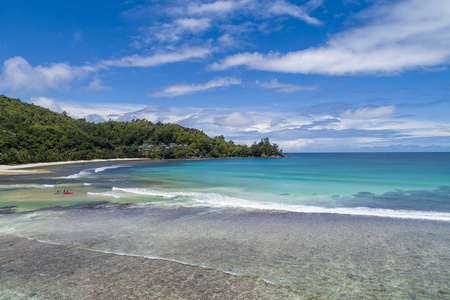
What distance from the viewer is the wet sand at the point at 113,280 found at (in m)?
4.93

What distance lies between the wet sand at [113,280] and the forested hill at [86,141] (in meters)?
67.6

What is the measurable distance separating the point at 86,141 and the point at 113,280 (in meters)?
109

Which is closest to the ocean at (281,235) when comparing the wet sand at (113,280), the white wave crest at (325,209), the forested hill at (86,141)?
the white wave crest at (325,209)

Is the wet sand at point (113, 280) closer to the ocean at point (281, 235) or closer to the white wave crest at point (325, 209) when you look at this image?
the ocean at point (281, 235)

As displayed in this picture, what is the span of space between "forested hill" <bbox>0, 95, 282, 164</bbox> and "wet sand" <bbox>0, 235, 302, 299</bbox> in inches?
2661

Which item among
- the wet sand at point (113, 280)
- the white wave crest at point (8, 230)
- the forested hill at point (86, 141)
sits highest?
the forested hill at point (86, 141)

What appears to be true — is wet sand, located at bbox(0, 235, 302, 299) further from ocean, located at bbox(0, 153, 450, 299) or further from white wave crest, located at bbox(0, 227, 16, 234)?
white wave crest, located at bbox(0, 227, 16, 234)

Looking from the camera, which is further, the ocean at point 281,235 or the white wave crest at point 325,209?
the white wave crest at point 325,209

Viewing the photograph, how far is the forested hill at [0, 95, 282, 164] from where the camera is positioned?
238 ft

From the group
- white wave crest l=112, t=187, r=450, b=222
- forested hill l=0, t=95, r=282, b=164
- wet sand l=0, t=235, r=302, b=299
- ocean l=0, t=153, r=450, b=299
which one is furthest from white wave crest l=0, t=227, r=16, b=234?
forested hill l=0, t=95, r=282, b=164

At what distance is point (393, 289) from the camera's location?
5.18 meters

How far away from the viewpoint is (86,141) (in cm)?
10150

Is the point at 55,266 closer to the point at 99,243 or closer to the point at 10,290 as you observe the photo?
the point at 10,290

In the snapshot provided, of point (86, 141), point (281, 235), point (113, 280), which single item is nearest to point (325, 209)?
point (281, 235)
